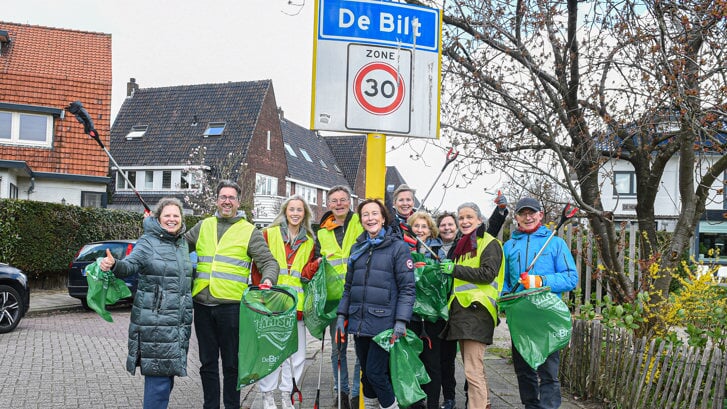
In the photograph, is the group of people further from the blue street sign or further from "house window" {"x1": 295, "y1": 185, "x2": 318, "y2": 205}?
"house window" {"x1": 295, "y1": 185, "x2": 318, "y2": 205}

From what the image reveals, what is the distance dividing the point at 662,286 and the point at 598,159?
1474 mm

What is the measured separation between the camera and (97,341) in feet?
34.9

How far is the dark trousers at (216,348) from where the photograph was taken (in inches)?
213

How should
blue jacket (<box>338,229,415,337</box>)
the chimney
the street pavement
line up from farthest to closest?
the chimney < the street pavement < blue jacket (<box>338,229,415,337</box>)

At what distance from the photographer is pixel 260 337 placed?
17.1 ft

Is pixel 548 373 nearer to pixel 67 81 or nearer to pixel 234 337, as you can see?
pixel 234 337

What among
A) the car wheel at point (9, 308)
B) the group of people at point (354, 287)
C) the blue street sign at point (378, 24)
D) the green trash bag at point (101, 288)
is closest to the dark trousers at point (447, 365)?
the group of people at point (354, 287)

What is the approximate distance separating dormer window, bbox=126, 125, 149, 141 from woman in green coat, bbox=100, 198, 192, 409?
36.9 m

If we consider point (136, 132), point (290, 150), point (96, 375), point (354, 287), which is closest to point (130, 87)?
point (136, 132)

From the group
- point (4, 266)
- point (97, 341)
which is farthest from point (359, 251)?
point (4, 266)

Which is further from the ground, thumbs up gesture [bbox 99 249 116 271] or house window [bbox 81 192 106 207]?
house window [bbox 81 192 106 207]

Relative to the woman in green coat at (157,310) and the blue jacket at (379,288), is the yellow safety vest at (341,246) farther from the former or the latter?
the woman in green coat at (157,310)

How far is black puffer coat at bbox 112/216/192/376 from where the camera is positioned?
4895 mm

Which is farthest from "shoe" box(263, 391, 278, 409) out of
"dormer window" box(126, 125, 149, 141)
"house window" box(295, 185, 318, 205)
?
"house window" box(295, 185, 318, 205)
